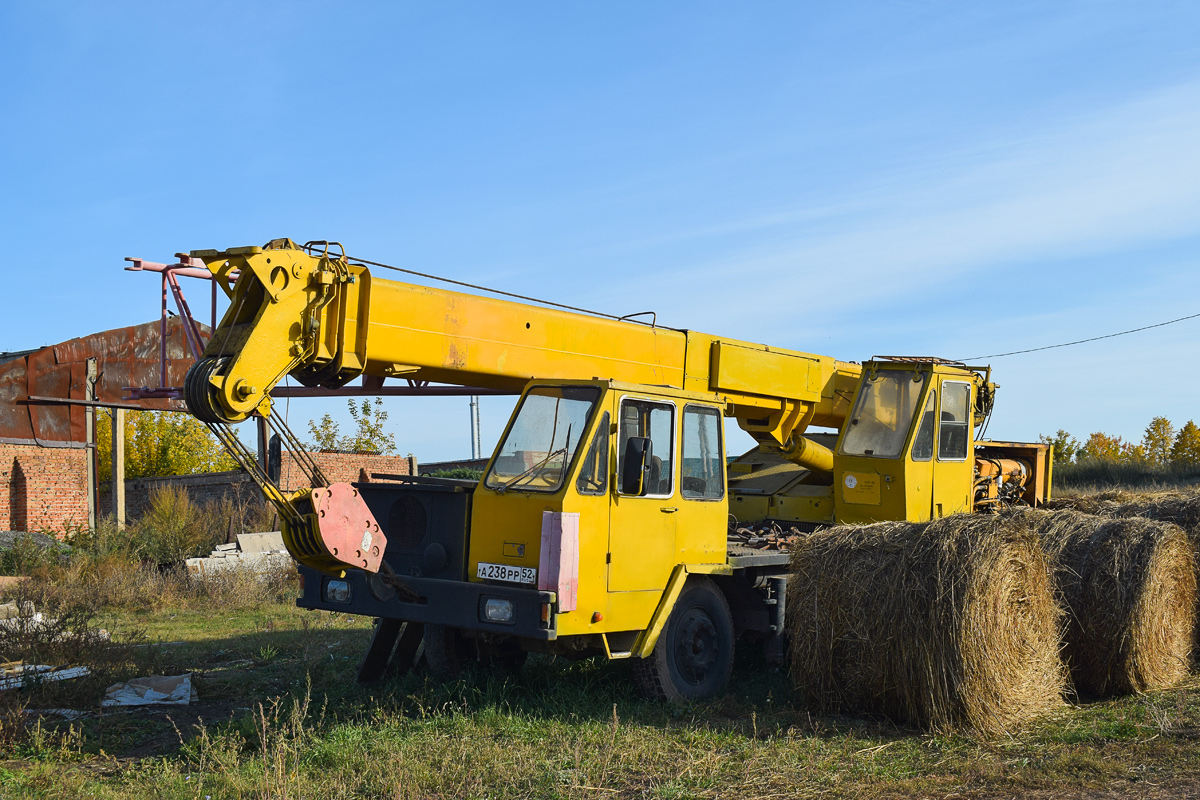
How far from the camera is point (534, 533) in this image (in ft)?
21.9

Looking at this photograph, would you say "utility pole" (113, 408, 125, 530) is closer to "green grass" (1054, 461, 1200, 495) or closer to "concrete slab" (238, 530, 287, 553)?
"concrete slab" (238, 530, 287, 553)

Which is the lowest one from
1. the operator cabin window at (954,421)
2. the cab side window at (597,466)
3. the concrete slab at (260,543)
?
the concrete slab at (260,543)

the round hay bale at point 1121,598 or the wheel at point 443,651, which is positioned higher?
the round hay bale at point 1121,598

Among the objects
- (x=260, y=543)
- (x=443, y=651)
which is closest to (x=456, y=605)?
(x=443, y=651)

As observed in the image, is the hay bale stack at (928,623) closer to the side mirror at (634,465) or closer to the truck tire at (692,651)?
the truck tire at (692,651)

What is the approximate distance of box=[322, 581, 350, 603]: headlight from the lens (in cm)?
745

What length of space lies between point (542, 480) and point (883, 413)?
152 inches

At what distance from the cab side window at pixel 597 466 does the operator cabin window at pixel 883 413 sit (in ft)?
10.6

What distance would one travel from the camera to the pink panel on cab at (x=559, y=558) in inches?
255

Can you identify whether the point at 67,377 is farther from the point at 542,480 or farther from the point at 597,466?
the point at 597,466

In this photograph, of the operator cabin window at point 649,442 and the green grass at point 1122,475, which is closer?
the operator cabin window at point 649,442

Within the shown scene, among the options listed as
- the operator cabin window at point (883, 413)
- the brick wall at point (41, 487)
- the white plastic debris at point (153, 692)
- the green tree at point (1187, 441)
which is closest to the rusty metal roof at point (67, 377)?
the brick wall at point (41, 487)

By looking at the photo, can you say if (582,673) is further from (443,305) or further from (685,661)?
(443,305)

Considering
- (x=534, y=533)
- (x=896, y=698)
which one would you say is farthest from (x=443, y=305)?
(x=896, y=698)
